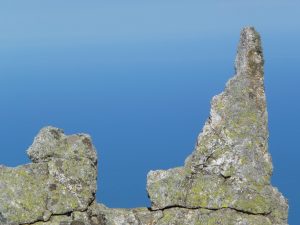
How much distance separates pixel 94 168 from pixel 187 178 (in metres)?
2.56

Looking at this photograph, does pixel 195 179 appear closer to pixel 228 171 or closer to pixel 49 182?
pixel 228 171

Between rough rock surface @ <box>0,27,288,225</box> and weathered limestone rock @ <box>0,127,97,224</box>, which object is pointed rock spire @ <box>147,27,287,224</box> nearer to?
rough rock surface @ <box>0,27,288,225</box>

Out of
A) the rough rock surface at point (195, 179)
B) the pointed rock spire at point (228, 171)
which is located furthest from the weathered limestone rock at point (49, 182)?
the pointed rock spire at point (228, 171)

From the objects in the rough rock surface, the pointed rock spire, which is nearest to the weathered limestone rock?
the rough rock surface

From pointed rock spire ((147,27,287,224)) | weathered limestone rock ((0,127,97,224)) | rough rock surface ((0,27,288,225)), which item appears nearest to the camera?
weathered limestone rock ((0,127,97,224))

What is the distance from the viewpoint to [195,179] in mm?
17797

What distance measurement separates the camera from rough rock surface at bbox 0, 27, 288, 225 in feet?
55.8

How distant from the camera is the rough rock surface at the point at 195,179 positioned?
17016mm

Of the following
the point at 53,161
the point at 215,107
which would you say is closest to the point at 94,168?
the point at 53,161

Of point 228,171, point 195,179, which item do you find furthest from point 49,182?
point 228,171

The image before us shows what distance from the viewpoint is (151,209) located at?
1773cm

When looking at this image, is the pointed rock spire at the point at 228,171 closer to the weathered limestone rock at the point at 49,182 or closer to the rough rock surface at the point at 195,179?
the rough rock surface at the point at 195,179

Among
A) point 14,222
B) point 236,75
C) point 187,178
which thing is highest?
point 236,75

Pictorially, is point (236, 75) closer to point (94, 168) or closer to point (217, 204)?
point (217, 204)
